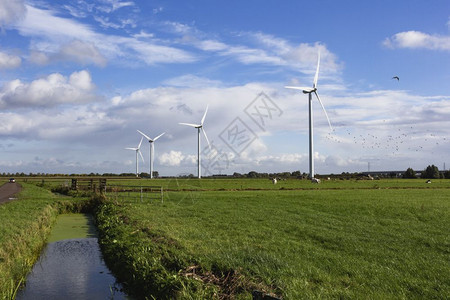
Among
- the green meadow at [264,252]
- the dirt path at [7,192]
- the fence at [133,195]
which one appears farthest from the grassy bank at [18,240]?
the fence at [133,195]

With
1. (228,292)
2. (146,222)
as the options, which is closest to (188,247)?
(228,292)

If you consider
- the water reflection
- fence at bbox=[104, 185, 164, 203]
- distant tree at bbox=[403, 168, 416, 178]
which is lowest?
the water reflection

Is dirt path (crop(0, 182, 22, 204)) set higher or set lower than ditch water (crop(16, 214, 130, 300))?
higher

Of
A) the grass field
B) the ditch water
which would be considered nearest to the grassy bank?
the ditch water

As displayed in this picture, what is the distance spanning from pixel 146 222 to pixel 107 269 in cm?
546

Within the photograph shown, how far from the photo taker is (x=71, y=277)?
14109mm

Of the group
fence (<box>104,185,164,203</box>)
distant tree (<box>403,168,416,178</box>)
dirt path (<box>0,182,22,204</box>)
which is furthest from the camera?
distant tree (<box>403,168,416,178</box>)

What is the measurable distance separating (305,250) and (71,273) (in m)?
8.22

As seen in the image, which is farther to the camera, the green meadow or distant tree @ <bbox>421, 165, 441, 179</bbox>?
distant tree @ <bbox>421, 165, 441, 179</bbox>

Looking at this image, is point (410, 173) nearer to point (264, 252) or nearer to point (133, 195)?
point (133, 195)

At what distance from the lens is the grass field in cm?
969

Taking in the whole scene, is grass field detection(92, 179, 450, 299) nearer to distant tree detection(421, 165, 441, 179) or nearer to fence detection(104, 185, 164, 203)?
fence detection(104, 185, 164, 203)

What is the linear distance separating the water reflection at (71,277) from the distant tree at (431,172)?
4270 inches

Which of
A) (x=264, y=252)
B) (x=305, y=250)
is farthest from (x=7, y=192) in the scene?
(x=305, y=250)
